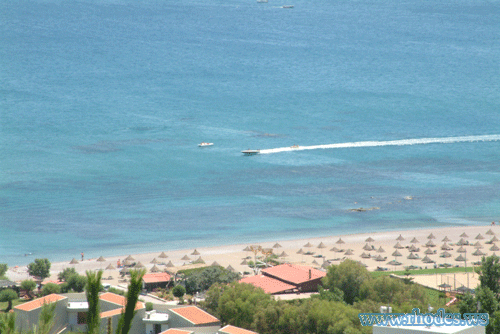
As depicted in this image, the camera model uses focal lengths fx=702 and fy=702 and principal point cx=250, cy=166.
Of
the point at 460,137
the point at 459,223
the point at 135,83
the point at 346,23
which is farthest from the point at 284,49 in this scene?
the point at 459,223

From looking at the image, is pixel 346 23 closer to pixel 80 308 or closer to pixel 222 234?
pixel 222 234

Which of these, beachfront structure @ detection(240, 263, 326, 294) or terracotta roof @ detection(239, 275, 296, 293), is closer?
terracotta roof @ detection(239, 275, 296, 293)

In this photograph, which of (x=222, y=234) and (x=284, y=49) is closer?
(x=222, y=234)

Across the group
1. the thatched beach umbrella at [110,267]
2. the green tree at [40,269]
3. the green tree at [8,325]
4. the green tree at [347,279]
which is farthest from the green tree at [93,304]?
the thatched beach umbrella at [110,267]

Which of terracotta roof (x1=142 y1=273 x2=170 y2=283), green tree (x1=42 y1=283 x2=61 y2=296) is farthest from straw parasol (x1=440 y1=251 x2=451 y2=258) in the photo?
green tree (x1=42 y1=283 x2=61 y2=296)

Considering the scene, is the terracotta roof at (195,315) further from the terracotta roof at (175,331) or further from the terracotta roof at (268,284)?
the terracotta roof at (268,284)

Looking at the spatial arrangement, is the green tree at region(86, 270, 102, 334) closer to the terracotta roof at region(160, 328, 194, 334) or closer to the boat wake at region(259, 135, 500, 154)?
the terracotta roof at region(160, 328, 194, 334)

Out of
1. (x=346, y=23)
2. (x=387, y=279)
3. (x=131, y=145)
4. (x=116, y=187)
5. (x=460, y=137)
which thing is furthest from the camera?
(x=346, y=23)
